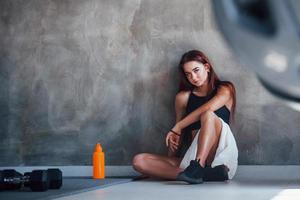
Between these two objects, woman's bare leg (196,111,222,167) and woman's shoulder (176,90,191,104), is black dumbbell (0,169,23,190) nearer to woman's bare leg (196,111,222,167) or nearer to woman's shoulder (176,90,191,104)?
woman's bare leg (196,111,222,167)

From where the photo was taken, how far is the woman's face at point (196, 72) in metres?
3.14

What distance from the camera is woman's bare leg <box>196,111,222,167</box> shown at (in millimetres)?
2820

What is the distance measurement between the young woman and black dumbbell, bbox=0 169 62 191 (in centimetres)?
75

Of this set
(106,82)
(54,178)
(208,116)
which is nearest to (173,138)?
(208,116)

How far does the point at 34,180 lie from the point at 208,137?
1.07m

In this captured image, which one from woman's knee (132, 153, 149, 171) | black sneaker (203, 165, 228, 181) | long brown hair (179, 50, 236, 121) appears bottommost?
black sneaker (203, 165, 228, 181)

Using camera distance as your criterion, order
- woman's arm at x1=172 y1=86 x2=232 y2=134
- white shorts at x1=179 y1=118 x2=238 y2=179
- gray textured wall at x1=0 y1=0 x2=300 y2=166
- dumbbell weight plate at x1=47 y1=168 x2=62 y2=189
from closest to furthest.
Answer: dumbbell weight plate at x1=47 y1=168 x2=62 y2=189 → white shorts at x1=179 y1=118 x2=238 y2=179 → woman's arm at x1=172 y1=86 x2=232 y2=134 → gray textured wall at x1=0 y1=0 x2=300 y2=166

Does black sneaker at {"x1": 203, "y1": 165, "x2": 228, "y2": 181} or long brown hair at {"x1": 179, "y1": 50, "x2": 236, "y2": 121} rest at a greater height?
long brown hair at {"x1": 179, "y1": 50, "x2": 236, "y2": 121}

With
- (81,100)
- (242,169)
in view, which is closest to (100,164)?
(81,100)

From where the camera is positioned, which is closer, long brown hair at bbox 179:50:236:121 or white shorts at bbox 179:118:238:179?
white shorts at bbox 179:118:238:179

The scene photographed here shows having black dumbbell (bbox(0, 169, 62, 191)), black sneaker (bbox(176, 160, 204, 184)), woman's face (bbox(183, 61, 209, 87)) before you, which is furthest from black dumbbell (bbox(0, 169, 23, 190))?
woman's face (bbox(183, 61, 209, 87))

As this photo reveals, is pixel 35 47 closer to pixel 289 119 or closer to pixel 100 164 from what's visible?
pixel 100 164

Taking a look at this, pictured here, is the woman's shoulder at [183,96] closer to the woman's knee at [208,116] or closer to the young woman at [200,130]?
the young woman at [200,130]

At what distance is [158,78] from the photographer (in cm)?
359
